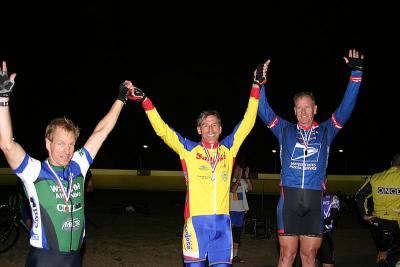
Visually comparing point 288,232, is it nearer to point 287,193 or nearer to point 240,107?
point 287,193

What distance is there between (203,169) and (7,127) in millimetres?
2084

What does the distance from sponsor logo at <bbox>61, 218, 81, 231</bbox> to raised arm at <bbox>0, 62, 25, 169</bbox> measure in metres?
0.64

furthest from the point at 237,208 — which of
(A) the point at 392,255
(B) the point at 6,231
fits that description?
(B) the point at 6,231

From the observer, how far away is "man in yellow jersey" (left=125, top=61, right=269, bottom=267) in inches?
177

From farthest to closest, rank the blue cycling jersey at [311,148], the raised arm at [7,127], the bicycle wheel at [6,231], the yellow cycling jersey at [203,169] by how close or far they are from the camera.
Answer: the bicycle wheel at [6,231] → the blue cycling jersey at [311,148] → the yellow cycling jersey at [203,169] → the raised arm at [7,127]

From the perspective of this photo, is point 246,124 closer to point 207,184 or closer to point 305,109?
point 305,109

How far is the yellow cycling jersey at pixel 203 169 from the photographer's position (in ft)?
15.1

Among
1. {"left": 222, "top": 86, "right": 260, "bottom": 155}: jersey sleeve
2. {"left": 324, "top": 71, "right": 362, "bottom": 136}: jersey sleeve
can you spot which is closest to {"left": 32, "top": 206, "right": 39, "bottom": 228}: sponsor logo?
{"left": 222, "top": 86, "right": 260, "bottom": 155}: jersey sleeve

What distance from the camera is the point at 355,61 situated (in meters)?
4.96

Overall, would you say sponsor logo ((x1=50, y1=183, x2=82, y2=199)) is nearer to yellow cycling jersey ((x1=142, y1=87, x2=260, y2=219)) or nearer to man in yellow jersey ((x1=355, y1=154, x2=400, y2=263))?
yellow cycling jersey ((x1=142, y1=87, x2=260, y2=219))

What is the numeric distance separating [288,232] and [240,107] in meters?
49.0

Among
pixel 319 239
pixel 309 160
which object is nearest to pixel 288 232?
pixel 319 239

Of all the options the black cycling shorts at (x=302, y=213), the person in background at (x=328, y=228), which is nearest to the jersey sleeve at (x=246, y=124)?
the black cycling shorts at (x=302, y=213)

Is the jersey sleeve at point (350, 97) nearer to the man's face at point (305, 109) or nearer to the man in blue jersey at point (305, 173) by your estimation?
the man in blue jersey at point (305, 173)
